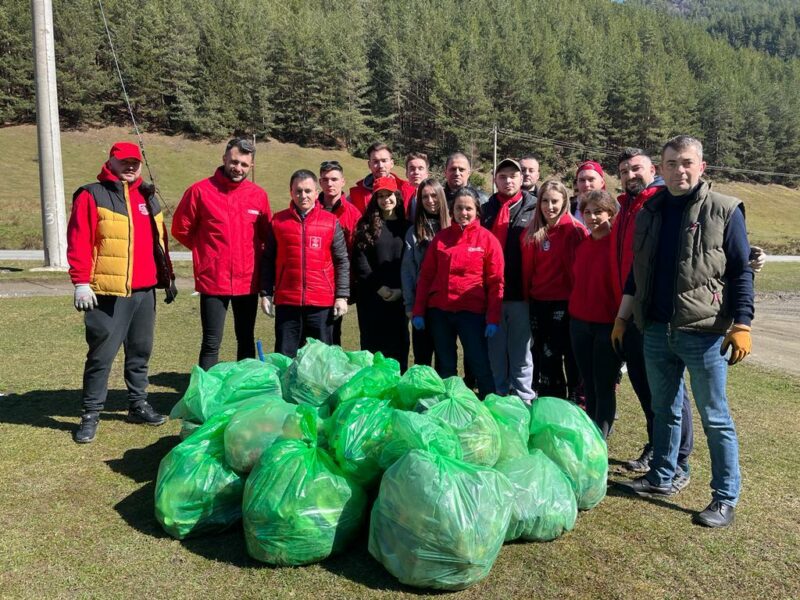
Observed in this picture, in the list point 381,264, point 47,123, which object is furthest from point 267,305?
point 47,123

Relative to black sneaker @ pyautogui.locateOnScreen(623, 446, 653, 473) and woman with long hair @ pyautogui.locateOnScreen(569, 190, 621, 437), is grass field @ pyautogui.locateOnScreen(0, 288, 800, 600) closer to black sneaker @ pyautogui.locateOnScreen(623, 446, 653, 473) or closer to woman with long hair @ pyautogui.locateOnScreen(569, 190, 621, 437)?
black sneaker @ pyautogui.locateOnScreen(623, 446, 653, 473)

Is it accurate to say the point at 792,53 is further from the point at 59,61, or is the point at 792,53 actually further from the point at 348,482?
the point at 348,482

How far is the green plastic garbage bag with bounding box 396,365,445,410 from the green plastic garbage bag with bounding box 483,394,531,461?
0.99 feet

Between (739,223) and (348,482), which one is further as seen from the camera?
(739,223)

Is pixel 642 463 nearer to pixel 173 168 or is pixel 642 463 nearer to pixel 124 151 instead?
pixel 124 151

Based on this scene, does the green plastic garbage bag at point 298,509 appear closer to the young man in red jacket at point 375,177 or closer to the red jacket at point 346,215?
the red jacket at point 346,215

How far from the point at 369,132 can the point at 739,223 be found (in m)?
63.3

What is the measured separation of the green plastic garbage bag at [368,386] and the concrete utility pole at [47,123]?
1390 cm

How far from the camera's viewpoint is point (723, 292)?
10.6 ft

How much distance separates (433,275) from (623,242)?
1.40 metres

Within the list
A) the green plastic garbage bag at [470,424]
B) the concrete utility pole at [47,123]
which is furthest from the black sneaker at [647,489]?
the concrete utility pole at [47,123]

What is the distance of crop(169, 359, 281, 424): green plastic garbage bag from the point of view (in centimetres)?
385

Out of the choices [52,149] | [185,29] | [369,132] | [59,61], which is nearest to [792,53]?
[369,132]

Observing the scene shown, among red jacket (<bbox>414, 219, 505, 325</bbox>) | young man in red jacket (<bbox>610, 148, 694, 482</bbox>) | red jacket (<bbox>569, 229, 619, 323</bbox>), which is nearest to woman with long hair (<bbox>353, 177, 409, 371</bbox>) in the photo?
red jacket (<bbox>414, 219, 505, 325</bbox>)
